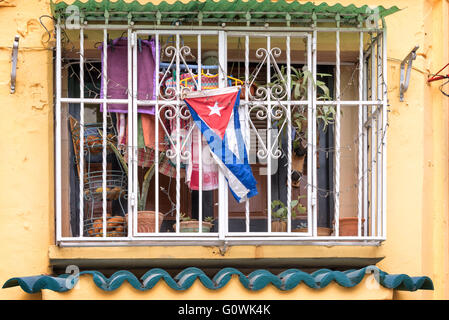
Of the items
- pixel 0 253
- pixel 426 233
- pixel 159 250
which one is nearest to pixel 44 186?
pixel 0 253

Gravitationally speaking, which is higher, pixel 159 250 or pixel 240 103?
pixel 240 103

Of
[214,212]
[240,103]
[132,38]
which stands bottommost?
[214,212]

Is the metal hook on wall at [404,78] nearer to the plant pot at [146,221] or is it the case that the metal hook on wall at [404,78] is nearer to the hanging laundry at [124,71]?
the hanging laundry at [124,71]

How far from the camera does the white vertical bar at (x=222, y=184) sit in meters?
7.93

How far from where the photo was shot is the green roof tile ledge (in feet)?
24.3

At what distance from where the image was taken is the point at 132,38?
8.12m

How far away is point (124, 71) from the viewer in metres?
8.27

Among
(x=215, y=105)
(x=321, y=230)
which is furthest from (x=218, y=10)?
(x=321, y=230)

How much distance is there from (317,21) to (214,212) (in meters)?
2.12

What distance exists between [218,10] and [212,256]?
2.26 m

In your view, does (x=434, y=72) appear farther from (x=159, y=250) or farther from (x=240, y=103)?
(x=159, y=250)

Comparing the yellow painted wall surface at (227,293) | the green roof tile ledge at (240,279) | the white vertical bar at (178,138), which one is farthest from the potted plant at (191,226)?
the yellow painted wall surface at (227,293)

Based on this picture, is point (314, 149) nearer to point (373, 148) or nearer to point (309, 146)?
point (309, 146)

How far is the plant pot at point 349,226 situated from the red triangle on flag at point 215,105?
1.45 metres
